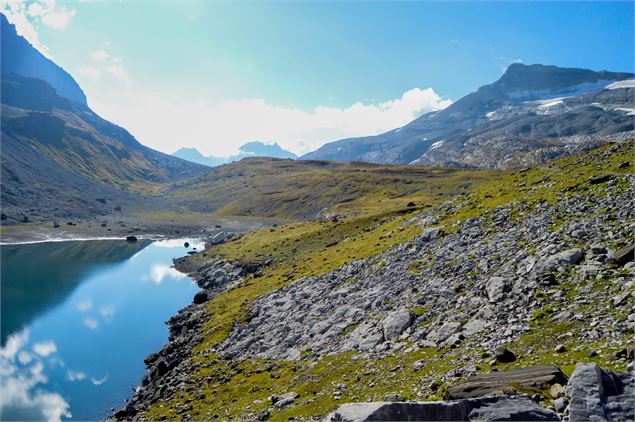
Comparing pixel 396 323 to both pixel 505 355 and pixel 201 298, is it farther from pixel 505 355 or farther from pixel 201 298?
pixel 201 298

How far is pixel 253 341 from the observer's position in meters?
58.1

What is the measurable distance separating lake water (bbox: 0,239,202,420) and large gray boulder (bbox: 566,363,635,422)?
55.2 meters

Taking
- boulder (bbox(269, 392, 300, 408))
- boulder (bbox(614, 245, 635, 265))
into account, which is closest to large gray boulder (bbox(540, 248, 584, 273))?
boulder (bbox(614, 245, 635, 265))

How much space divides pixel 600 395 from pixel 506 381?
520cm

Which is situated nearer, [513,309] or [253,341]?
[513,309]

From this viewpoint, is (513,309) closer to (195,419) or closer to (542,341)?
(542,341)

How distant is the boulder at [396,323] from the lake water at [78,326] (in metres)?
Answer: 38.2

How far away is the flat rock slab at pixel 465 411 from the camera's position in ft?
60.4

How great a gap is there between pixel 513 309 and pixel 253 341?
1418 inches

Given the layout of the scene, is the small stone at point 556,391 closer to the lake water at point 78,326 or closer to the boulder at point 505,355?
the boulder at point 505,355

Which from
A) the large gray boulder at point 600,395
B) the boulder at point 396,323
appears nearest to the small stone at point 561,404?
the large gray boulder at point 600,395

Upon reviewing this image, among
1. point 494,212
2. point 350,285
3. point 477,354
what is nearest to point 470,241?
point 494,212

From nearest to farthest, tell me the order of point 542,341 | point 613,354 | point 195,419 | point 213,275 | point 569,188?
point 613,354 < point 542,341 < point 195,419 < point 569,188 < point 213,275

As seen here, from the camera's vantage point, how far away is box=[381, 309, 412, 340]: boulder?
40.7 metres
